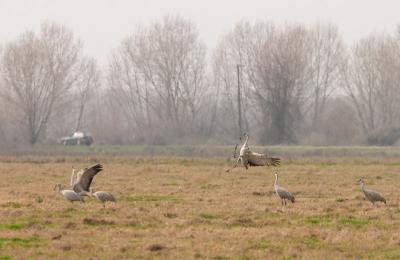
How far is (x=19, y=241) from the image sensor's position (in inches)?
498

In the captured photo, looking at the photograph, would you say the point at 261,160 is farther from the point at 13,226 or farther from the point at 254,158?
the point at 13,226

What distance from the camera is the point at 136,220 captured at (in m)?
15.0

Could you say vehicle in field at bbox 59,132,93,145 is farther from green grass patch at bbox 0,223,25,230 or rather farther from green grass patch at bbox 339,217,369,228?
green grass patch at bbox 0,223,25,230

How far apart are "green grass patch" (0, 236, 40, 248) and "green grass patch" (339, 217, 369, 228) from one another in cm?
543

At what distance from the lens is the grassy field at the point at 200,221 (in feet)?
39.2

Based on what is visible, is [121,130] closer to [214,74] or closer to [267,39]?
[214,74]

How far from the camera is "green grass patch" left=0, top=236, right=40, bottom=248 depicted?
12328mm

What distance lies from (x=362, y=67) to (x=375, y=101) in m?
3.14

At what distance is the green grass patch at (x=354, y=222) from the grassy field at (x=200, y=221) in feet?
0.06

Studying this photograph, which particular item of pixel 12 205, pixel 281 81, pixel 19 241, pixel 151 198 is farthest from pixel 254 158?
pixel 281 81

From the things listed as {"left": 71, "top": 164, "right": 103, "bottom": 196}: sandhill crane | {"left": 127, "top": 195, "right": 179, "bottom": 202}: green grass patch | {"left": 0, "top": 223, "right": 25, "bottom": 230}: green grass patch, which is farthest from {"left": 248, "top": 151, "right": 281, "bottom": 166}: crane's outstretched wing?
{"left": 0, "top": 223, "right": 25, "bottom": 230}: green grass patch

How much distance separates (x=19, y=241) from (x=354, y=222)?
596cm

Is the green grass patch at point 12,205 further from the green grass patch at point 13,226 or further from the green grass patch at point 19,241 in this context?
the green grass patch at point 19,241

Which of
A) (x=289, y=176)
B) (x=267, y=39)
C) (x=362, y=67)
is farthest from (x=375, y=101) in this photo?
(x=289, y=176)
